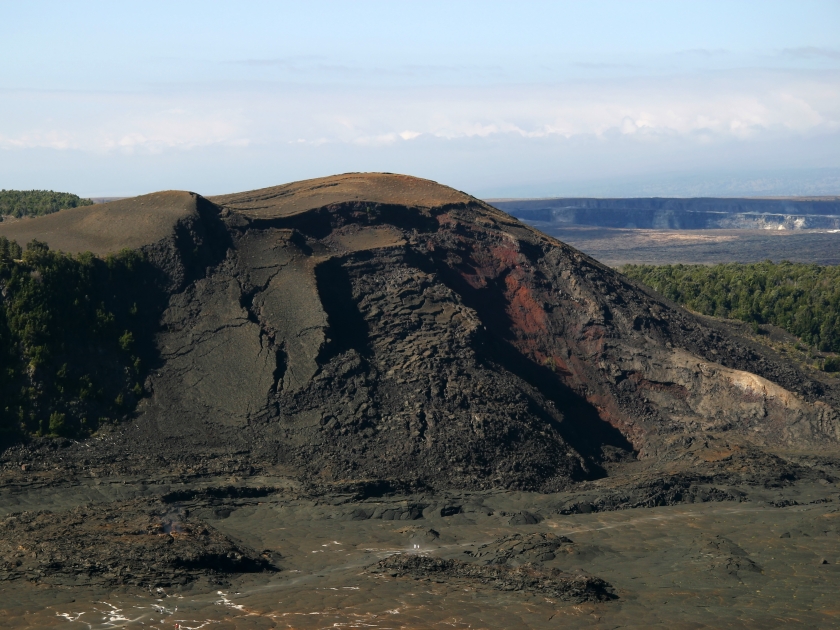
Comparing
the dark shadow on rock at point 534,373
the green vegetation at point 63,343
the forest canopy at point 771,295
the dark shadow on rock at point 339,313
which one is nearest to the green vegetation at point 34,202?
the green vegetation at point 63,343

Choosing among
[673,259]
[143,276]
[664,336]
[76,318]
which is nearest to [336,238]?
[143,276]

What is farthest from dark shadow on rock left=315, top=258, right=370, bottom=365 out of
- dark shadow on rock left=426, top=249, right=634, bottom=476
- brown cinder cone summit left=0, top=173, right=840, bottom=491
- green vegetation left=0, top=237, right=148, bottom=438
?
green vegetation left=0, top=237, right=148, bottom=438

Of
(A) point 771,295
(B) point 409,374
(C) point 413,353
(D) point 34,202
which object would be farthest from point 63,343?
(A) point 771,295

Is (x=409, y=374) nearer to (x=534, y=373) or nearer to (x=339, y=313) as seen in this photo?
(x=339, y=313)

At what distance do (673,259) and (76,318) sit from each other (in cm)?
9948

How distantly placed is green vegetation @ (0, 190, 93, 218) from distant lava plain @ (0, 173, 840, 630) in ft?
33.6

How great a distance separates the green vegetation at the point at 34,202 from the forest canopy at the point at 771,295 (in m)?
41.2

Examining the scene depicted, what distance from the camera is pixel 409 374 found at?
1580 inches

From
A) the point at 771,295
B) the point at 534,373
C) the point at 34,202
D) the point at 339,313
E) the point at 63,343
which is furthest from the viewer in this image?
the point at 771,295

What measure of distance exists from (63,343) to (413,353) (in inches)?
549

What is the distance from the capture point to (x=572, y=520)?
33156 mm

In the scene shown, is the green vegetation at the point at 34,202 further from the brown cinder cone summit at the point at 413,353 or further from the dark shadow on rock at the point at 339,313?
the dark shadow on rock at the point at 339,313

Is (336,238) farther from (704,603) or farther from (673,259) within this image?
(673,259)

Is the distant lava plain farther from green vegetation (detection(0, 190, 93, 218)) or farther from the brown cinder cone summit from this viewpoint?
green vegetation (detection(0, 190, 93, 218))
